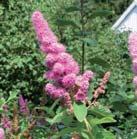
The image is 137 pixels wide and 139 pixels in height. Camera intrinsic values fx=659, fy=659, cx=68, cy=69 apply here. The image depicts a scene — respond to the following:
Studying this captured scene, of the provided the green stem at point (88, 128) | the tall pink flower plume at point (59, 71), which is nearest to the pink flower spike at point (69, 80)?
the tall pink flower plume at point (59, 71)

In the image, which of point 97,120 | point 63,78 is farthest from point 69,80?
point 97,120

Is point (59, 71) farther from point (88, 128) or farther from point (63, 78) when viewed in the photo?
point (88, 128)

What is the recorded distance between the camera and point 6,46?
336 inches

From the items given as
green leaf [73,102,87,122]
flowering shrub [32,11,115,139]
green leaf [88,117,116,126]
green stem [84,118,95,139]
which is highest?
flowering shrub [32,11,115,139]

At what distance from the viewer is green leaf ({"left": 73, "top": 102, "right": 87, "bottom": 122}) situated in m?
2.28

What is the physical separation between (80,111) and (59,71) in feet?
0.52

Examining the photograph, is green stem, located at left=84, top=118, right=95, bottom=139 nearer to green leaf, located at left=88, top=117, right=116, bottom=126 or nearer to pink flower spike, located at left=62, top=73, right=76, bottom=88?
green leaf, located at left=88, top=117, right=116, bottom=126

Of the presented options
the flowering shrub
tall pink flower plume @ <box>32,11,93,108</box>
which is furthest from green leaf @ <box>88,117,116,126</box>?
tall pink flower plume @ <box>32,11,93,108</box>

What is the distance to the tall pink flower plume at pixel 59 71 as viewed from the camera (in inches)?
90.0

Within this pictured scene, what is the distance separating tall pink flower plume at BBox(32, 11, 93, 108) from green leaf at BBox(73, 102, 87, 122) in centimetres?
2

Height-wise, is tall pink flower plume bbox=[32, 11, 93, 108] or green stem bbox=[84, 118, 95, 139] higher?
tall pink flower plume bbox=[32, 11, 93, 108]

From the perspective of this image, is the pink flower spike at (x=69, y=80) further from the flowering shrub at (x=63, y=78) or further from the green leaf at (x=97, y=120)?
the green leaf at (x=97, y=120)

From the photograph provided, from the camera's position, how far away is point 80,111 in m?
2.30

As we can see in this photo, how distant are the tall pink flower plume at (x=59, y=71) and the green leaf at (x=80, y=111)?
0.9 inches
